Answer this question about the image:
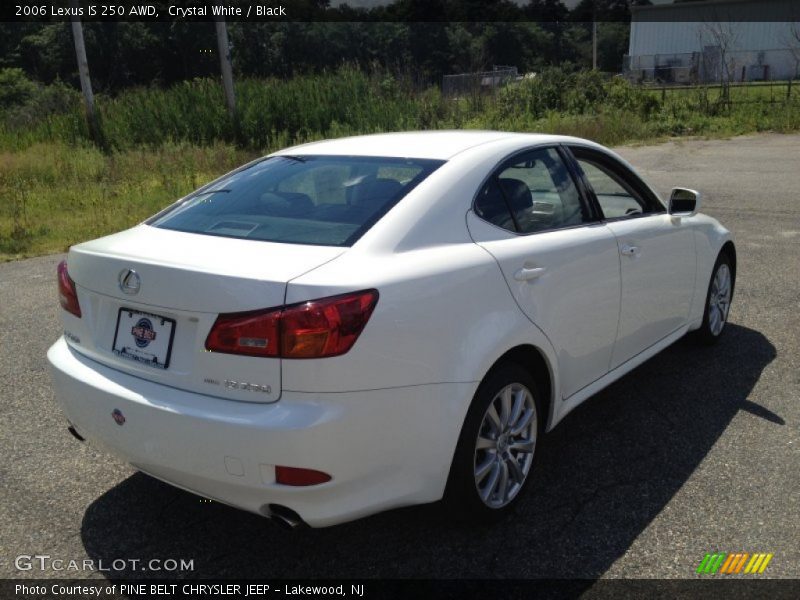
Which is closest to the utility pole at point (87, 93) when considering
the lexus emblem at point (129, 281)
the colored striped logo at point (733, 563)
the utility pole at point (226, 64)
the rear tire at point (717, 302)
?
the utility pole at point (226, 64)

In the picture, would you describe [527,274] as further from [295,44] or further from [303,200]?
[295,44]

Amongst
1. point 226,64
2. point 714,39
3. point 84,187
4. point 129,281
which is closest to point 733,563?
point 129,281

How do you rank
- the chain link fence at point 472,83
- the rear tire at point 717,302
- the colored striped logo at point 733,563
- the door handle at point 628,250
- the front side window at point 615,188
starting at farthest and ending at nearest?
the chain link fence at point 472,83
the rear tire at point 717,302
the front side window at point 615,188
the door handle at point 628,250
the colored striped logo at point 733,563

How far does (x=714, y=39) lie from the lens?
184 ft

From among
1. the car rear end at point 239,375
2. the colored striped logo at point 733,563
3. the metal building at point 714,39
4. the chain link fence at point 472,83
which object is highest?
the metal building at point 714,39

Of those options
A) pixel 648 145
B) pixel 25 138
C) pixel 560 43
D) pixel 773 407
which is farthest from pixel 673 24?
pixel 773 407

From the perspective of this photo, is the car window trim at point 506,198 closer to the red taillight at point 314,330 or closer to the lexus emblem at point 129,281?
the red taillight at point 314,330

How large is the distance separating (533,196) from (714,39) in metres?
59.8

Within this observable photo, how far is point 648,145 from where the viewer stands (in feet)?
70.0

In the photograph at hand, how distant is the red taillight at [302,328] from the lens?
251 centimetres

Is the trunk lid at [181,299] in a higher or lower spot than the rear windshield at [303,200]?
lower

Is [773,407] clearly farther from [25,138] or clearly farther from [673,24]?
[673,24]

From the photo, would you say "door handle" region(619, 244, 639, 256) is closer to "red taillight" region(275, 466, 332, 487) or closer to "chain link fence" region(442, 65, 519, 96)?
"red taillight" region(275, 466, 332, 487)

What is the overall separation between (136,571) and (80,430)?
60 cm
